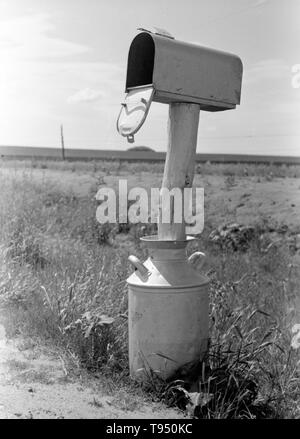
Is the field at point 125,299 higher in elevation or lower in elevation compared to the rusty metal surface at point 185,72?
lower

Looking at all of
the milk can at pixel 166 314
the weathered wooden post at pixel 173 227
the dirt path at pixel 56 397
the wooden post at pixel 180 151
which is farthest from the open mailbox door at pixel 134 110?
the dirt path at pixel 56 397

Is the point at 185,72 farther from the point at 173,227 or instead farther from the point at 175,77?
the point at 173,227

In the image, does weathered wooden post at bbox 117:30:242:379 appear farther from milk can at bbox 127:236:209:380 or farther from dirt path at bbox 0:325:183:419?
dirt path at bbox 0:325:183:419

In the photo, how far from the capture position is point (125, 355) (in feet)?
13.8

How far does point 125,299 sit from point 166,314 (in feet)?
4.76

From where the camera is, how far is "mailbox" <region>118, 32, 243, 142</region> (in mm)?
3564

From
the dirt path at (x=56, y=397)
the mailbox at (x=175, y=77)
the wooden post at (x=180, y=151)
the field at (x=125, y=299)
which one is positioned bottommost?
the dirt path at (x=56, y=397)

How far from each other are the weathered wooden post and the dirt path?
0.28 meters

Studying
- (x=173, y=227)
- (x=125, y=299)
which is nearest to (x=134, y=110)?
(x=173, y=227)

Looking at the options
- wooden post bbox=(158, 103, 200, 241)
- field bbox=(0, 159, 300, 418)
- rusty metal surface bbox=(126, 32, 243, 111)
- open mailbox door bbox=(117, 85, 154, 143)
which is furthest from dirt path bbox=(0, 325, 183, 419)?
rusty metal surface bbox=(126, 32, 243, 111)

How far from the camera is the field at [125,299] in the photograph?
11.9 ft

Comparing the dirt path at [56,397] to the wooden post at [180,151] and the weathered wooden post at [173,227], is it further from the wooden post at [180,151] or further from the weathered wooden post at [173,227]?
the wooden post at [180,151]

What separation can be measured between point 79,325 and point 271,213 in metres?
6.82
